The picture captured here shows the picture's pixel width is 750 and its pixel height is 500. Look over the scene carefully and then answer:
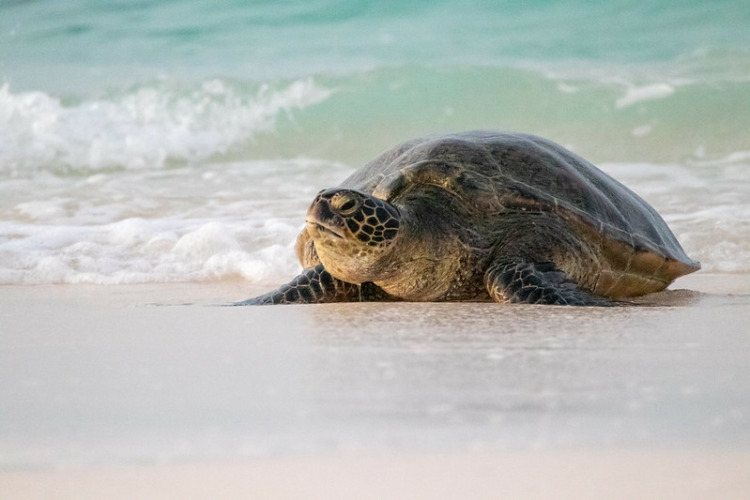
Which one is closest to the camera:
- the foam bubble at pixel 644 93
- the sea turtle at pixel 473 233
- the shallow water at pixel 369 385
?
the shallow water at pixel 369 385

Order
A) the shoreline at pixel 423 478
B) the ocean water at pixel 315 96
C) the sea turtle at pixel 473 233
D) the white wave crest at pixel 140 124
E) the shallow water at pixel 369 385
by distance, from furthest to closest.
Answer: the white wave crest at pixel 140 124
the ocean water at pixel 315 96
the sea turtle at pixel 473 233
the shallow water at pixel 369 385
the shoreline at pixel 423 478

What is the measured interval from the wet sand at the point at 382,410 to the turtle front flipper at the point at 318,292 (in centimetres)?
92

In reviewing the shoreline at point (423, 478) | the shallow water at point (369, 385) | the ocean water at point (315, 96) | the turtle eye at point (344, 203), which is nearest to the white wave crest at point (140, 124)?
the ocean water at point (315, 96)

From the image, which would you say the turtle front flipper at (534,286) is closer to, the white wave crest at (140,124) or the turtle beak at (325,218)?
the turtle beak at (325,218)

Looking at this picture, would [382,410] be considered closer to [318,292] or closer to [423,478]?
[423,478]

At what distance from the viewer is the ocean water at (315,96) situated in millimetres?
9477

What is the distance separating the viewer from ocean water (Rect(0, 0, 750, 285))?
9.48 m

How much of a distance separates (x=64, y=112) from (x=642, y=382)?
46.0 feet

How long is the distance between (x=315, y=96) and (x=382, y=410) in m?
13.1

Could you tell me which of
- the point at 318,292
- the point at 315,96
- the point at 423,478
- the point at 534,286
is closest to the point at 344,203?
the point at 318,292

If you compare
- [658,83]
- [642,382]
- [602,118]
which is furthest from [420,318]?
[658,83]

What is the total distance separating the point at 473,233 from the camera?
3.46 metres

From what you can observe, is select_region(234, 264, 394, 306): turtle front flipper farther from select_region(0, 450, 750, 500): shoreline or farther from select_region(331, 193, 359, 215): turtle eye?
select_region(0, 450, 750, 500): shoreline

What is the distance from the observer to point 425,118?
45.3 ft
